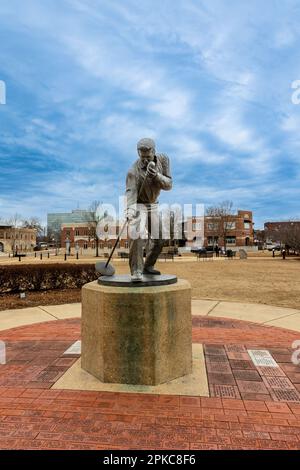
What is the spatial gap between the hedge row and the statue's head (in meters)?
7.84

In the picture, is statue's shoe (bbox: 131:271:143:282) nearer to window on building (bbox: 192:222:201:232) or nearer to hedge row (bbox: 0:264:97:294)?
hedge row (bbox: 0:264:97:294)

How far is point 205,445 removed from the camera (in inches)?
102

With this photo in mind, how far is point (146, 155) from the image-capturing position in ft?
13.3

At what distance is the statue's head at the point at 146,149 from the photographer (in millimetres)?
Answer: 4000

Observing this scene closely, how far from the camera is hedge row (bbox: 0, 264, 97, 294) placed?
1052 centimetres

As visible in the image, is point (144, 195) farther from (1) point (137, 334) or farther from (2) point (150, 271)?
(1) point (137, 334)

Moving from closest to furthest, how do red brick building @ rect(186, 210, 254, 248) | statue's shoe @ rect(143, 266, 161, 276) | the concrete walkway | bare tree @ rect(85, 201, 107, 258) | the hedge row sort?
statue's shoe @ rect(143, 266, 161, 276) < the concrete walkway < the hedge row < bare tree @ rect(85, 201, 107, 258) < red brick building @ rect(186, 210, 254, 248)

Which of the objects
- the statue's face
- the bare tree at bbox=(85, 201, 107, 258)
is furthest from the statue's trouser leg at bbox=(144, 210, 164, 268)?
the bare tree at bbox=(85, 201, 107, 258)

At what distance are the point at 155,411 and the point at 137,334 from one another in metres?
0.79

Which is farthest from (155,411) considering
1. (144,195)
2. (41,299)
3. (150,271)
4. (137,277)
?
(41,299)

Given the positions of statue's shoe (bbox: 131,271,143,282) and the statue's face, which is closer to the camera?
statue's shoe (bbox: 131,271,143,282)

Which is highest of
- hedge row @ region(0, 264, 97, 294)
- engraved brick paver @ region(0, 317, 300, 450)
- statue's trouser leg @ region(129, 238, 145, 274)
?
statue's trouser leg @ region(129, 238, 145, 274)
